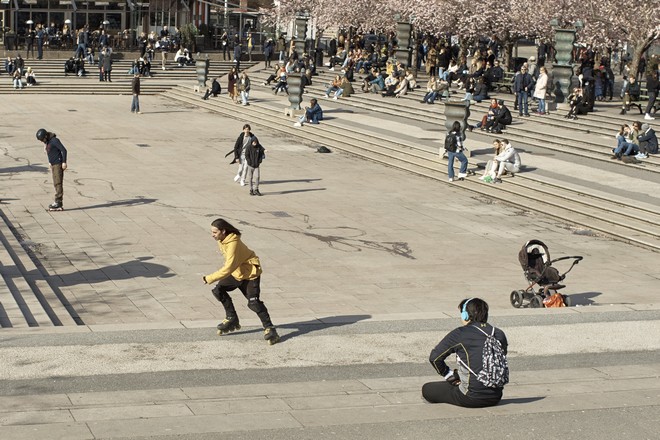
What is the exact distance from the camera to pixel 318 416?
1008 cm

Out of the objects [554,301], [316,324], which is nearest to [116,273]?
[316,324]

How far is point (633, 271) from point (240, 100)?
91.5 ft

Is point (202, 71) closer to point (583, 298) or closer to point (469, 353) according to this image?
point (583, 298)

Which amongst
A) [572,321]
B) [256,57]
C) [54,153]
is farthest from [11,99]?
[572,321]

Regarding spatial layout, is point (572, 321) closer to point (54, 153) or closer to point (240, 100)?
point (54, 153)

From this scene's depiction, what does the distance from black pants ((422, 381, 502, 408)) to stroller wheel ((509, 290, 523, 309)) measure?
6.29 meters

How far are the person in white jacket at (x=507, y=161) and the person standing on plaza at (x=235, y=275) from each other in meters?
16.7

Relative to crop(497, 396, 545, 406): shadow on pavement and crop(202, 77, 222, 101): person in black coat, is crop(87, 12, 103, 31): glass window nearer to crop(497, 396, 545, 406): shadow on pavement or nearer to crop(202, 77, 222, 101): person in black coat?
crop(202, 77, 222, 101): person in black coat

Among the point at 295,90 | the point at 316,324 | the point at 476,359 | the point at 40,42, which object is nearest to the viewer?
the point at 476,359

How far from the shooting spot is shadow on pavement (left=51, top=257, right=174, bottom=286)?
1791cm

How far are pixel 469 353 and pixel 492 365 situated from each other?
225 millimetres

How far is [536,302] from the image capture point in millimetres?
16391

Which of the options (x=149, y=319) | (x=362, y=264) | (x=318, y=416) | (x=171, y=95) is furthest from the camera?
(x=171, y=95)

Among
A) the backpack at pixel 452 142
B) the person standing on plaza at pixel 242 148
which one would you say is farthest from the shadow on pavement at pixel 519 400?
the backpack at pixel 452 142
